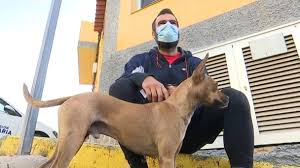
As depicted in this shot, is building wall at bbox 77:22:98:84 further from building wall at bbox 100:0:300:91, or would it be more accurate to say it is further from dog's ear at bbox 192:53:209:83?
dog's ear at bbox 192:53:209:83

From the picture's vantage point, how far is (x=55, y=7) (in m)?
2.98

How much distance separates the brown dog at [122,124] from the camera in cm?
195

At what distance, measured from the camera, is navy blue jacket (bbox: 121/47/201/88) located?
283cm

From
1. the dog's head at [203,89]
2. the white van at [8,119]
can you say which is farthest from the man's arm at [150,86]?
the white van at [8,119]

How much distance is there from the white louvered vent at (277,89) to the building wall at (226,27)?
1.59 feet

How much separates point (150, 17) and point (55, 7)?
9.80 ft

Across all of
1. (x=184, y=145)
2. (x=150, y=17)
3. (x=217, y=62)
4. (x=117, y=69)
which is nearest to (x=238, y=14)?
(x=217, y=62)

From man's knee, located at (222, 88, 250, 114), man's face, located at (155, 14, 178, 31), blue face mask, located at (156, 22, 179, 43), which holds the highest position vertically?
man's face, located at (155, 14, 178, 31)

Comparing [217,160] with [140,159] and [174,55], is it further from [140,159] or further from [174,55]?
[174,55]

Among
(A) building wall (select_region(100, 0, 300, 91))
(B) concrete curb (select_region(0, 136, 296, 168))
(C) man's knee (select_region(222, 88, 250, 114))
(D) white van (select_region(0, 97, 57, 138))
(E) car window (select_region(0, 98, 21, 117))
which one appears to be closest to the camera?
(C) man's knee (select_region(222, 88, 250, 114))

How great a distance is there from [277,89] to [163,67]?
1.48 meters

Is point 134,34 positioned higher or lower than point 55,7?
higher

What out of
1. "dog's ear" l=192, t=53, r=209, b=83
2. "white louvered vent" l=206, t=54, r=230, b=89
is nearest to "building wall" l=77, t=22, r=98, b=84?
"white louvered vent" l=206, t=54, r=230, b=89

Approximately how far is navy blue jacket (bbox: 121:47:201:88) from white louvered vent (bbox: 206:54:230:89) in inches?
48.5
